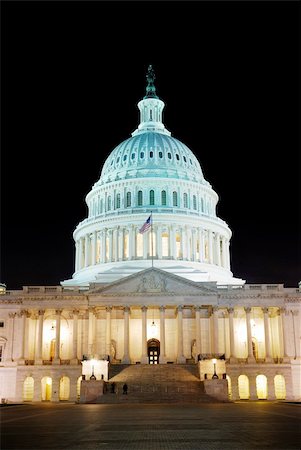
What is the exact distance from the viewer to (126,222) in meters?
99.6

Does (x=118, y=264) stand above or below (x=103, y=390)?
above

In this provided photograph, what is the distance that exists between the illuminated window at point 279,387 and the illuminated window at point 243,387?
12.5 feet

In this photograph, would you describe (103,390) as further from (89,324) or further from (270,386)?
(270,386)

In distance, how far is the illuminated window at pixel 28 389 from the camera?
247 feet

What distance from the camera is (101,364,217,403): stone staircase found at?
2331 inches

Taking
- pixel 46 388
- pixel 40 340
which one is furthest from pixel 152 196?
pixel 46 388

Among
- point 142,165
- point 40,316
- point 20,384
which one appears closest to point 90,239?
point 142,165

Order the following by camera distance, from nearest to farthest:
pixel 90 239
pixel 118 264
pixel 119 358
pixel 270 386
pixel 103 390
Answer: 1. pixel 103 390
2. pixel 270 386
3. pixel 119 358
4. pixel 118 264
5. pixel 90 239

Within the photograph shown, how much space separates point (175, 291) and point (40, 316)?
63.7 ft

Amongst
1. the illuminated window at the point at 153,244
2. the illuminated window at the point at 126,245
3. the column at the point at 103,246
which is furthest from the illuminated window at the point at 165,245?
the column at the point at 103,246

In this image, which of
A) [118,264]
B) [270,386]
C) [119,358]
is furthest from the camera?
[118,264]

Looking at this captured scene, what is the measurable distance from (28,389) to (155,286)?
2207 cm

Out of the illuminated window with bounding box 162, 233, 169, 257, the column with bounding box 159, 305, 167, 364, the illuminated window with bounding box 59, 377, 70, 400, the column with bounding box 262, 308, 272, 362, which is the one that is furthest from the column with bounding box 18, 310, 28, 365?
the column with bounding box 262, 308, 272, 362

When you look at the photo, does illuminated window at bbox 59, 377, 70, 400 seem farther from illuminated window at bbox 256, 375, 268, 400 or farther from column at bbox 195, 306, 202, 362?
illuminated window at bbox 256, 375, 268, 400
